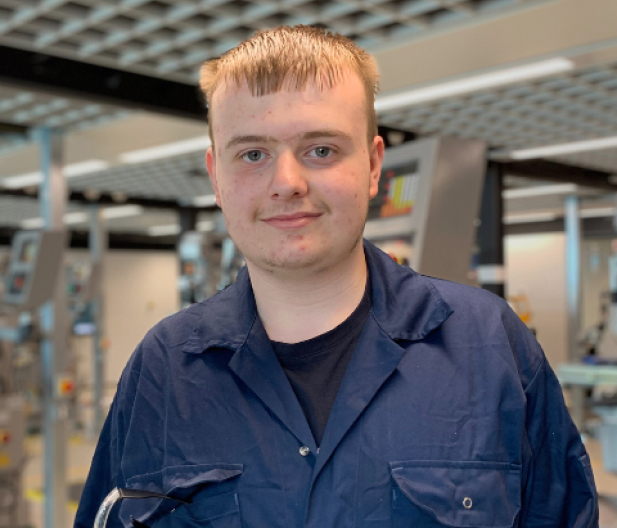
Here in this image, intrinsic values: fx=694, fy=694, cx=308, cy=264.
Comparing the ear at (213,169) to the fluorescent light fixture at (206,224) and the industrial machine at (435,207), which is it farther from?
the fluorescent light fixture at (206,224)

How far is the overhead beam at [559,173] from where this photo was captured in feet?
23.4

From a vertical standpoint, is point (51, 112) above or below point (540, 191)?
below

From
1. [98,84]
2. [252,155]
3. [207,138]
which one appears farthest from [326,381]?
[207,138]

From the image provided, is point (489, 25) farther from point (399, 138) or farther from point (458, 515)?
point (458, 515)

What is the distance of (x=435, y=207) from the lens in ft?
7.84

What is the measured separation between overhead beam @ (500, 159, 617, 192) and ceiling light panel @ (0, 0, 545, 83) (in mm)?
3970

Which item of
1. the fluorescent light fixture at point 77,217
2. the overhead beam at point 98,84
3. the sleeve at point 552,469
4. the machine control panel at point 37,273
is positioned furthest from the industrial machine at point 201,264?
the sleeve at point 552,469

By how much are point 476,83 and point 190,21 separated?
1.75m

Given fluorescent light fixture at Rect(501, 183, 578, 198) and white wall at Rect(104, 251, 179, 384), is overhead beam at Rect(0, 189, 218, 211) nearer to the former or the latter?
fluorescent light fixture at Rect(501, 183, 578, 198)

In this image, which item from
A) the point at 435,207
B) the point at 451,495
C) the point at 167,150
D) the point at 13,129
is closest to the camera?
the point at 451,495

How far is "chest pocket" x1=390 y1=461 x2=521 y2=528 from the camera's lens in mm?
985

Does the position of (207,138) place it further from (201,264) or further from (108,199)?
(108,199)

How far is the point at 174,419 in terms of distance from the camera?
1.10m

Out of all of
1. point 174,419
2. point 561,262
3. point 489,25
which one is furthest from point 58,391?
point 561,262
